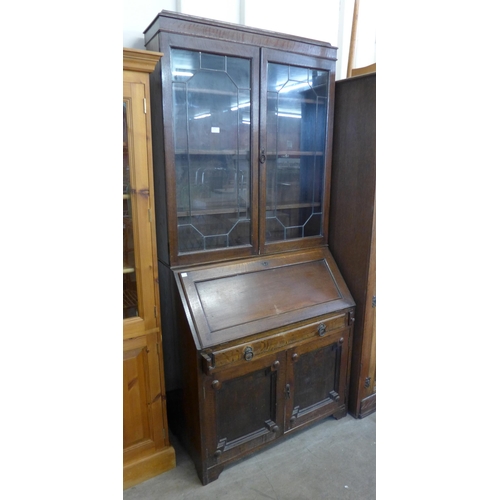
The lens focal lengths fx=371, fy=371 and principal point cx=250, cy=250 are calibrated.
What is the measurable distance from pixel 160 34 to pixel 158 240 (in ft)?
2.83

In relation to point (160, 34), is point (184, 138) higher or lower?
lower

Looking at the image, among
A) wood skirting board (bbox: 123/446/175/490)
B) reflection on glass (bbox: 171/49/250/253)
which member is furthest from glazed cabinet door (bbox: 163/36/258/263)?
wood skirting board (bbox: 123/446/175/490)

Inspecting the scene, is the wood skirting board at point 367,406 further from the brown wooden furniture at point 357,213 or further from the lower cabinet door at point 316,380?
the lower cabinet door at point 316,380

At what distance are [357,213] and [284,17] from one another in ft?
3.96

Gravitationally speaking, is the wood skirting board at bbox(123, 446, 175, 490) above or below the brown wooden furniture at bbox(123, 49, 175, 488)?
below

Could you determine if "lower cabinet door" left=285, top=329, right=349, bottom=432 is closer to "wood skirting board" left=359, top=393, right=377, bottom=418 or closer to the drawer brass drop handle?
"wood skirting board" left=359, top=393, right=377, bottom=418

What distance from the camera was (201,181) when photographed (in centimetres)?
172

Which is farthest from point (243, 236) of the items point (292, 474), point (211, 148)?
point (292, 474)

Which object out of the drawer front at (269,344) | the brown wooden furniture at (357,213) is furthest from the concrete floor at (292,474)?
the drawer front at (269,344)

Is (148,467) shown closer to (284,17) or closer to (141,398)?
(141,398)

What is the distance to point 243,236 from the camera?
1.83 meters

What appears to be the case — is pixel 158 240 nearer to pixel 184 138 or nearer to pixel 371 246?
pixel 184 138

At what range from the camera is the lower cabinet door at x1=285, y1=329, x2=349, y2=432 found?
1.82m
